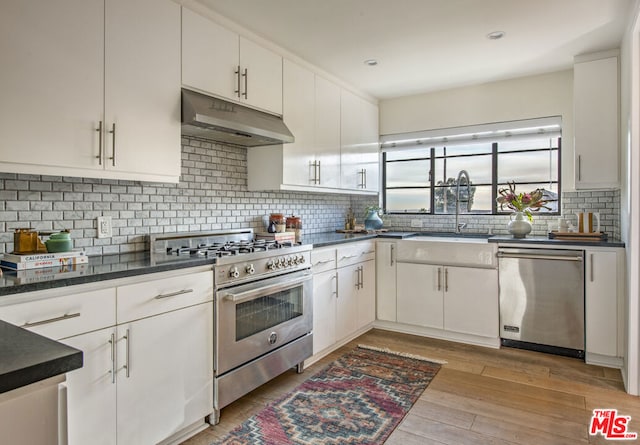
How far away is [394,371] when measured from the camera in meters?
3.02

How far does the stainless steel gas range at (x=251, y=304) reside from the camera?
2303 millimetres

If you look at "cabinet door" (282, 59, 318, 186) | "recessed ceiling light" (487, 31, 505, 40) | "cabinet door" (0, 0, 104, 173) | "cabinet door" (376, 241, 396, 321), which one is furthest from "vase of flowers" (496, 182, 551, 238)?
"cabinet door" (0, 0, 104, 173)

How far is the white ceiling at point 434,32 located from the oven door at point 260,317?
1.70 meters

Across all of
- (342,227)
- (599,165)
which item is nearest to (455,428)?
(599,165)

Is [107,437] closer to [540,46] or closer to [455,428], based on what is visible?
[455,428]

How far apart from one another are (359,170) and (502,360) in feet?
7.14

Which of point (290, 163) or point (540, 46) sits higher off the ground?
point (540, 46)

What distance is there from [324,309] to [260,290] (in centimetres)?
91

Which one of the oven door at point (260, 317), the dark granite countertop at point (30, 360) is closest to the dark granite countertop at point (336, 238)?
the oven door at point (260, 317)

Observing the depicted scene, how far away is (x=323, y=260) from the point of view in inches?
128

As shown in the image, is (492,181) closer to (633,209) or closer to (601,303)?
(601,303)

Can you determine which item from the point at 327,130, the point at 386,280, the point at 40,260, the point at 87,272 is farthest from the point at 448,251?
the point at 40,260

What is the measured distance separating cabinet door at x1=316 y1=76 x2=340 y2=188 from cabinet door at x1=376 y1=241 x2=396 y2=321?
→ 80 centimetres

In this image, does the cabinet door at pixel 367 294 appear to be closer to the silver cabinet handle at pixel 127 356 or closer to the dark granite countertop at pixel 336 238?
the dark granite countertop at pixel 336 238
